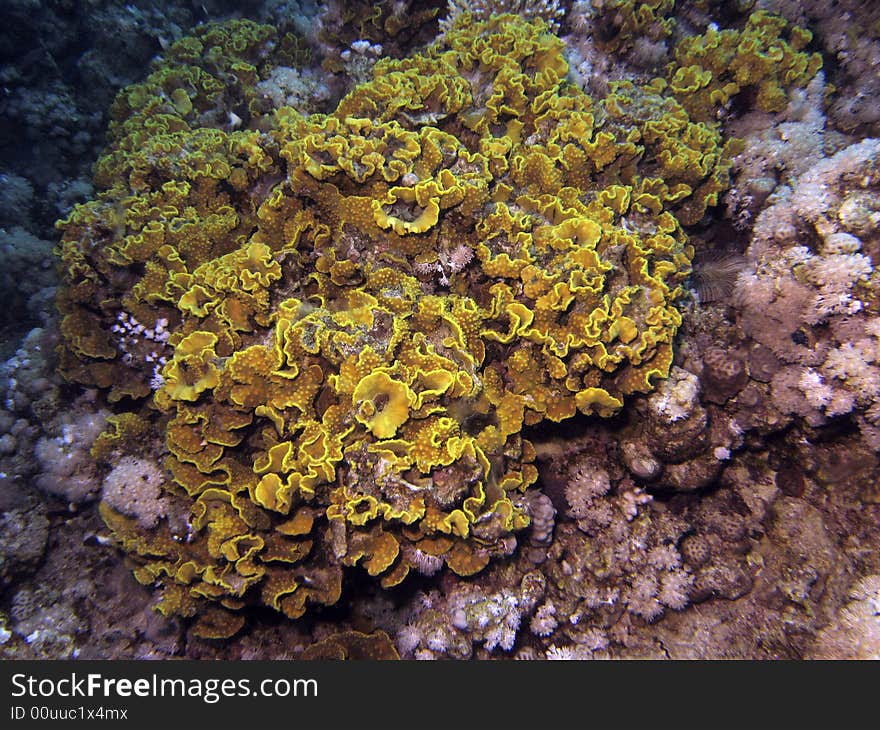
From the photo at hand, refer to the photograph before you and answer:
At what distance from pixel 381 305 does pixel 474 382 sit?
961mm

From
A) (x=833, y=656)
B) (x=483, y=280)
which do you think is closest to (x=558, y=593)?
(x=833, y=656)

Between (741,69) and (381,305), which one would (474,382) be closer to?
(381,305)

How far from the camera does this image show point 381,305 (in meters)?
3.69

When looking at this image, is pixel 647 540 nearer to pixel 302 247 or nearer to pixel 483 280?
pixel 483 280

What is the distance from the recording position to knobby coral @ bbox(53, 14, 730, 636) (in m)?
3.26

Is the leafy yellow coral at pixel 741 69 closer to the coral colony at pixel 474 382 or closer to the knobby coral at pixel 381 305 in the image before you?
the coral colony at pixel 474 382

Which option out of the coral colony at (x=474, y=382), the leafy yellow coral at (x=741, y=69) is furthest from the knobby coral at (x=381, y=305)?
the leafy yellow coral at (x=741, y=69)

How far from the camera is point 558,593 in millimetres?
4227

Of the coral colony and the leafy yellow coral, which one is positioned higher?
the leafy yellow coral

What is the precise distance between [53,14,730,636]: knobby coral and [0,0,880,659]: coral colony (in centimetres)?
3

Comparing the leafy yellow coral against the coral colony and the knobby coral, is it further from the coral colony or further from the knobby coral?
the knobby coral

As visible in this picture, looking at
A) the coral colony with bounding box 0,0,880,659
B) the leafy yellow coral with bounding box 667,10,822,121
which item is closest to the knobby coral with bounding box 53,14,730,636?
the coral colony with bounding box 0,0,880,659

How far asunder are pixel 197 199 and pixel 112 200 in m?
0.87

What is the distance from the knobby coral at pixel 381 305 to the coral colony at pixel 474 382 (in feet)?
0.09
